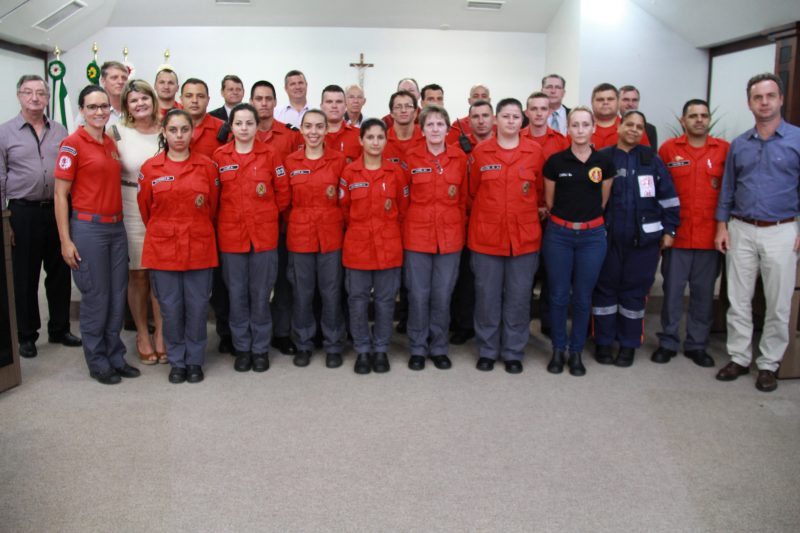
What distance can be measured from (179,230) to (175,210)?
110 mm

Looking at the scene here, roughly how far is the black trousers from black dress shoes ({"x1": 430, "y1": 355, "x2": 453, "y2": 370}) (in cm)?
249

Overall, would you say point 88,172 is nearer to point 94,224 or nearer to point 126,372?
point 94,224

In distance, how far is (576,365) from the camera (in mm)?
3824

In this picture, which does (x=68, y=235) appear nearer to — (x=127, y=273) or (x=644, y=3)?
(x=127, y=273)

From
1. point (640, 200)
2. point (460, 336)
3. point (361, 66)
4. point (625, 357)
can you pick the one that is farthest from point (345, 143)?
point (361, 66)

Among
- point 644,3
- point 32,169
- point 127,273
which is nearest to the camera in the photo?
point 127,273

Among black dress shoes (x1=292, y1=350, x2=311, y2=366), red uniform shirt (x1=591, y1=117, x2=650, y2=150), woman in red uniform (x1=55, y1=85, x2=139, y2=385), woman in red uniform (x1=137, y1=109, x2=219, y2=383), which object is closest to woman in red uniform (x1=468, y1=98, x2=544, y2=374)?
red uniform shirt (x1=591, y1=117, x2=650, y2=150)

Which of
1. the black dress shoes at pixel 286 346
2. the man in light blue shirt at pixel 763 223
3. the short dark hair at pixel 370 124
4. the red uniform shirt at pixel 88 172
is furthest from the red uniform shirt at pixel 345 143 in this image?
the man in light blue shirt at pixel 763 223

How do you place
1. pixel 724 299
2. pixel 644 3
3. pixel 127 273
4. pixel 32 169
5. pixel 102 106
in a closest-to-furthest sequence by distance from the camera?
pixel 102 106
pixel 127 273
pixel 32 169
pixel 724 299
pixel 644 3

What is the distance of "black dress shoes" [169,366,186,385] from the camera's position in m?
3.68

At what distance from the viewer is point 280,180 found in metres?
3.72

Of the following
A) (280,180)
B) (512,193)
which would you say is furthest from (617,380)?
(280,180)

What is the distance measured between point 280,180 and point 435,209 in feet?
2.93

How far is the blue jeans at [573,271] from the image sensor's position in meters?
3.68
